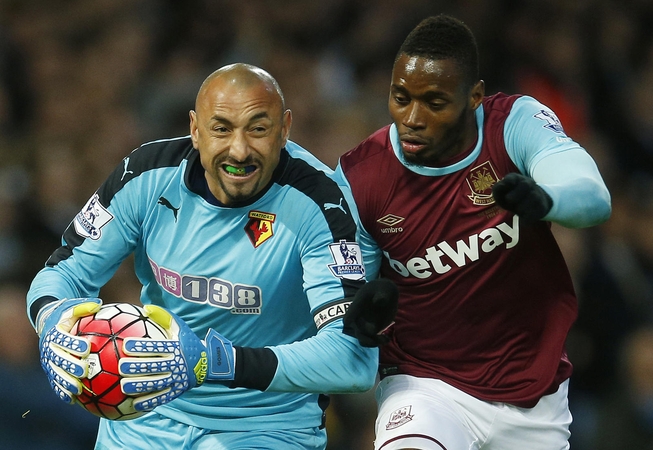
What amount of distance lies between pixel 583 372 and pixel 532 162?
3341 mm

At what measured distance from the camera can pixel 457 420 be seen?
12.8ft

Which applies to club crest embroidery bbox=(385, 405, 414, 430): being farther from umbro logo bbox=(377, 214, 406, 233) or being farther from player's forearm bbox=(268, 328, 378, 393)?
umbro logo bbox=(377, 214, 406, 233)

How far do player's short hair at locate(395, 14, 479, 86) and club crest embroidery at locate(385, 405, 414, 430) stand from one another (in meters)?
1.23

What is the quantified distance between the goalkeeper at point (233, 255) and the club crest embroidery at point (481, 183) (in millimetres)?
468

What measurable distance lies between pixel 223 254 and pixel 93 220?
499 mm

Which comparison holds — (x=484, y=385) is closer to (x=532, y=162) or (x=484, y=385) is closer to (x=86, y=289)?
(x=532, y=162)

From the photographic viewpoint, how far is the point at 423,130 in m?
3.79

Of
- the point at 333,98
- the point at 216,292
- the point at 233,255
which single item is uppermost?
the point at 233,255

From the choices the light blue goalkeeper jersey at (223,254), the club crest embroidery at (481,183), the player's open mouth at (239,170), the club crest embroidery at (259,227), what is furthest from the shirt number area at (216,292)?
the club crest embroidery at (481,183)

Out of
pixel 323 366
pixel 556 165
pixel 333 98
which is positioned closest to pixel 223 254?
pixel 323 366

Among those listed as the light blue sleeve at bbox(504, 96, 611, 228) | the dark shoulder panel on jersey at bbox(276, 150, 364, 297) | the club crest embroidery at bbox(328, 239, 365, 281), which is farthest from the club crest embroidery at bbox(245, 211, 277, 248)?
the light blue sleeve at bbox(504, 96, 611, 228)

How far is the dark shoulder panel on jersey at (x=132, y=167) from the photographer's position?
3881mm

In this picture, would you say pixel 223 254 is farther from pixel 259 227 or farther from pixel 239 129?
pixel 239 129

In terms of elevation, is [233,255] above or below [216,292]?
above
